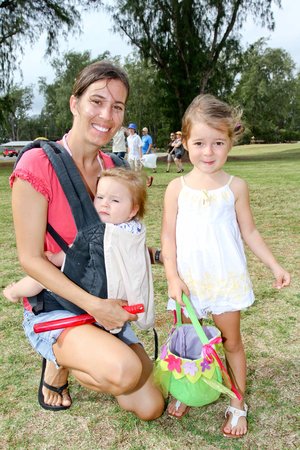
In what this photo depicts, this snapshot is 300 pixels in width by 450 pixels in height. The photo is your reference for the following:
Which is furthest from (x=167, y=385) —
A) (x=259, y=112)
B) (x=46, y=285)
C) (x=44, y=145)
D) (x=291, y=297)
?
(x=259, y=112)

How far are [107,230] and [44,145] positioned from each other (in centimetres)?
54

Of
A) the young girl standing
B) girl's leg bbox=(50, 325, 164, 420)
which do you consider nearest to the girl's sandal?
the young girl standing

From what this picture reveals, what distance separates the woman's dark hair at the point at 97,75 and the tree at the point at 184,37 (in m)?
23.7

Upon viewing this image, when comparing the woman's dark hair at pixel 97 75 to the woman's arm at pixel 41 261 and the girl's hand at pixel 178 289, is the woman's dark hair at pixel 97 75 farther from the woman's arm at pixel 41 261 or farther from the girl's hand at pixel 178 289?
the girl's hand at pixel 178 289

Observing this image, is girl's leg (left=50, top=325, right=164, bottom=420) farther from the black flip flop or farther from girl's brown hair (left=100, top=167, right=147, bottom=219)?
girl's brown hair (left=100, top=167, right=147, bottom=219)

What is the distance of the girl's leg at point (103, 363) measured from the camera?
2.12m

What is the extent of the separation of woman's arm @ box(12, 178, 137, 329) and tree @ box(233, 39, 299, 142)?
53.4 m

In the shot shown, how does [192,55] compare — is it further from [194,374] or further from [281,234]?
[194,374]

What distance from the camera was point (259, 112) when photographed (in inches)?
2143

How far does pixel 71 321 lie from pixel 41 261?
33 cm

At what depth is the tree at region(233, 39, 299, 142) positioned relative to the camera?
5341 cm

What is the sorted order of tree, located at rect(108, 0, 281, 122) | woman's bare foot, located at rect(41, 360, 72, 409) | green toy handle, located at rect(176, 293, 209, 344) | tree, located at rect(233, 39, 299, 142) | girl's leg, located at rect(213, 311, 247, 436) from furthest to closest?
tree, located at rect(233, 39, 299, 142) → tree, located at rect(108, 0, 281, 122) → woman's bare foot, located at rect(41, 360, 72, 409) → girl's leg, located at rect(213, 311, 247, 436) → green toy handle, located at rect(176, 293, 209, 344)

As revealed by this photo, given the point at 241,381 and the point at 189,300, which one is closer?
the point at 189,300

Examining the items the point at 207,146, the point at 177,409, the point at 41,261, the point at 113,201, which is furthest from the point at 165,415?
the point at 207,146
